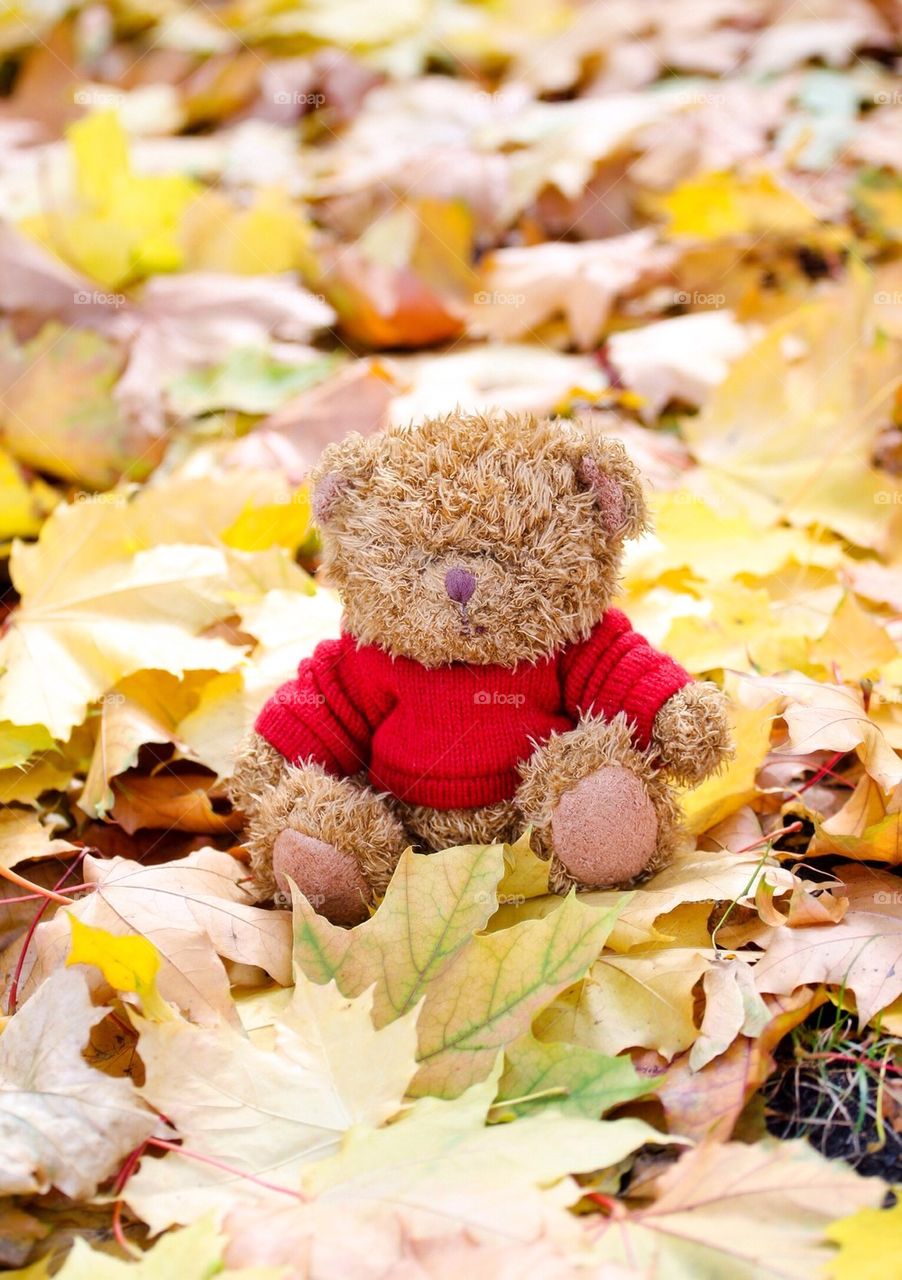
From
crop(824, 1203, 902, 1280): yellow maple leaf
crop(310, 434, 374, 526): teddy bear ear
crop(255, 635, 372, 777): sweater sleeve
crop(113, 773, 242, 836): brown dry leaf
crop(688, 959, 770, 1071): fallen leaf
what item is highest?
crop(310, 434, 374, 526): teddy bear ear

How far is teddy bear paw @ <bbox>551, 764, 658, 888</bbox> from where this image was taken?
1.12 meters

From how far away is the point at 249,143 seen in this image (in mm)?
3465

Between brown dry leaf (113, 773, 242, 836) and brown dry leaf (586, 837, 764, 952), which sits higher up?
brown dry leaf (586, 837, 764, 952)

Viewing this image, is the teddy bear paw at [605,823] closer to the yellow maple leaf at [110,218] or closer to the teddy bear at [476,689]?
the teddy bear at [476,689]

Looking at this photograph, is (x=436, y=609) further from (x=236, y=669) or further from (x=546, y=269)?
(x=546, y=269)

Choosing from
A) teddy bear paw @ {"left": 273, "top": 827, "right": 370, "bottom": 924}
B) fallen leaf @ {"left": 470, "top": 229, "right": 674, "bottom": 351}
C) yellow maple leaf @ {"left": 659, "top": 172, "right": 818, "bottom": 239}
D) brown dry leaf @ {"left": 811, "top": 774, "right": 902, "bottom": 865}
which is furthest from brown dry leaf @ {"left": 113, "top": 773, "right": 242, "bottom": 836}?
yellow maple leaf @ {"left": 659, "top": 172, "right": 818, "bottom": 239}

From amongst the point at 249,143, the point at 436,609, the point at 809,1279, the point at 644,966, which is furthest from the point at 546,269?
the point at 809,1279

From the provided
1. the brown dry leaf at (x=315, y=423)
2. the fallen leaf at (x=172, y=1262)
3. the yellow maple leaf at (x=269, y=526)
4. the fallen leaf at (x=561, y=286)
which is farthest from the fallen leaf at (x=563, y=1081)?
the fallen leaf at (x=561, y=286)

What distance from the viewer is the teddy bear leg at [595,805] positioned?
1.13 metres

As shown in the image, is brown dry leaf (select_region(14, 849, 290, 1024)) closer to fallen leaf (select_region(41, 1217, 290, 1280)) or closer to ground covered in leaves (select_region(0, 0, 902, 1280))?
ground covered in leaves (select_region(0, 0, 902, 1280))

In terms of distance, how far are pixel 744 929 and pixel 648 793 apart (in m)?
0.18

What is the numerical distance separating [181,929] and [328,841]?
0.17 meters

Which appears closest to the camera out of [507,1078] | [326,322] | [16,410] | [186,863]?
[507,1078]

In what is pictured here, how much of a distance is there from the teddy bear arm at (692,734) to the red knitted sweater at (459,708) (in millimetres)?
16
